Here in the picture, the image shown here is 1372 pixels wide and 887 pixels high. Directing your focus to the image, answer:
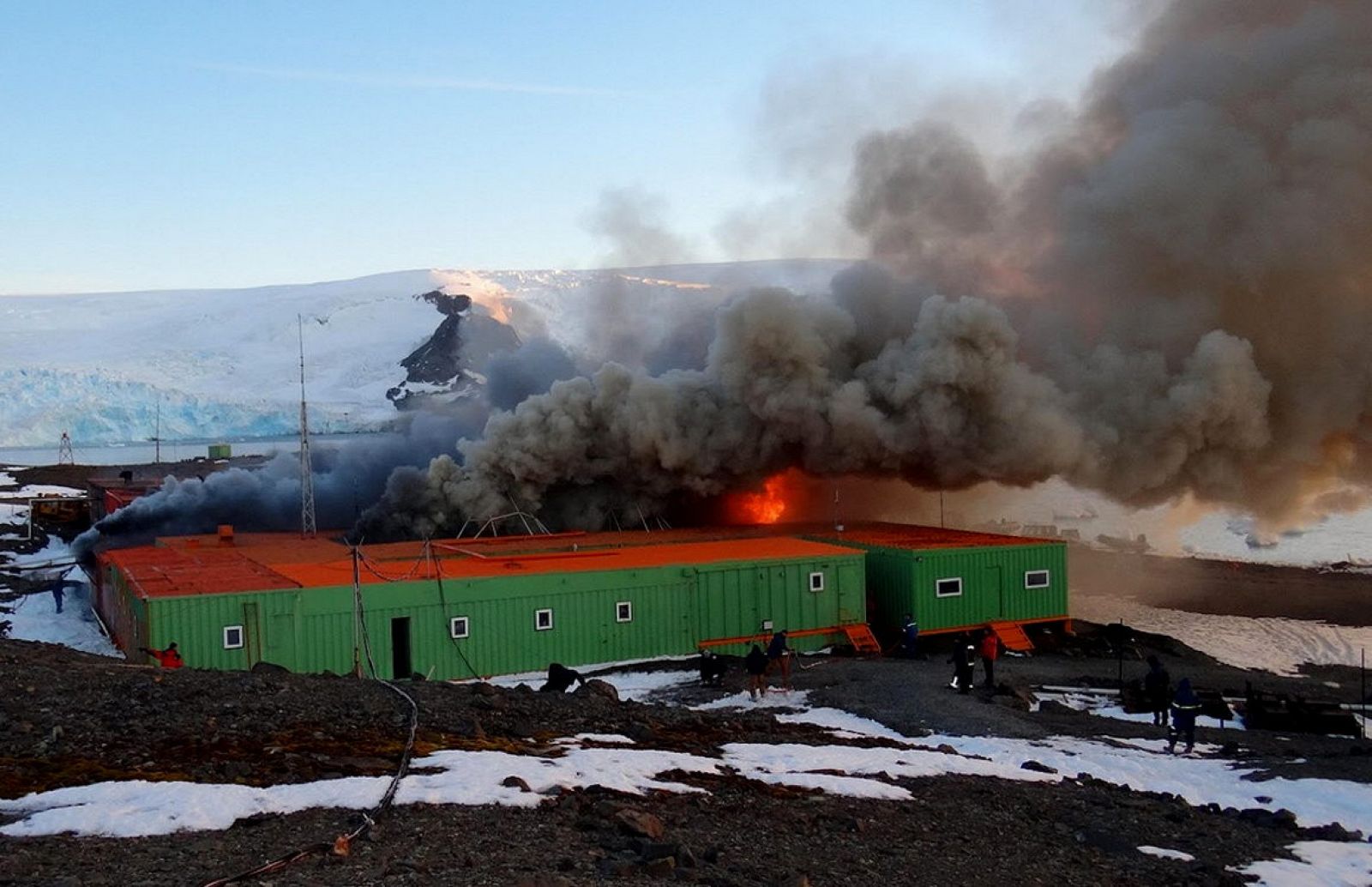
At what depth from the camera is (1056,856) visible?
10781 millimetres

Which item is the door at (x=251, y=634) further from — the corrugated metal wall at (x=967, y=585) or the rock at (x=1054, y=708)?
the corrugated metal wall at (x=967, y=585)

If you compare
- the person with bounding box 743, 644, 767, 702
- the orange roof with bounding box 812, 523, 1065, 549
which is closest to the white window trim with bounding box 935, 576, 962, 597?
the orange roof with bounding box 812, 523, 1065, 549

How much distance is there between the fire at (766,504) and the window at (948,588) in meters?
15.4

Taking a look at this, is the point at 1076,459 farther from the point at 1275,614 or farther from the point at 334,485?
the point at 334,485

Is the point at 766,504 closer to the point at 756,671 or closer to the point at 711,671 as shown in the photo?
the point at 711,671

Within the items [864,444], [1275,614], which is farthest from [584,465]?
[1275,614]

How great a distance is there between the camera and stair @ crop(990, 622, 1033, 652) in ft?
91.9

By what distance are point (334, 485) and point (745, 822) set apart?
37528 mm

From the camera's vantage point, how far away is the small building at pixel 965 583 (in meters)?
28.1

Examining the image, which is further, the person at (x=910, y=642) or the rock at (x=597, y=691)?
the person at (x=910, y=642)

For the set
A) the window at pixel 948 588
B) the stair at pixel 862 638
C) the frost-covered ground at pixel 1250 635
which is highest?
the window at pixel 948 588

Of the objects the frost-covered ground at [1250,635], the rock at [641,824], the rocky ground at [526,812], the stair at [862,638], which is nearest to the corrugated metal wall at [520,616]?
the stair at [862,638]

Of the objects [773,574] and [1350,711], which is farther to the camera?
[773,574]

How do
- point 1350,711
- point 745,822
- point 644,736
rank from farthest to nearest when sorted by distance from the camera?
point 1350,711, point 644,736, point 745,822
